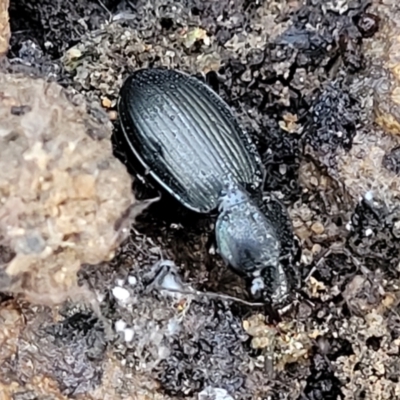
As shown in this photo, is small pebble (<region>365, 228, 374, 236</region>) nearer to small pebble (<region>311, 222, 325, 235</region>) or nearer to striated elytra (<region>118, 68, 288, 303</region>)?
small pebble (<region>311, 222, 325, 235</region>)

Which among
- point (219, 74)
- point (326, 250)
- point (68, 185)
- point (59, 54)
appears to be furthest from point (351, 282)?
point (59, 54)

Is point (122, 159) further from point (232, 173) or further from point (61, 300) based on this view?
point (61, 300)

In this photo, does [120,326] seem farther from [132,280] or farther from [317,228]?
[317,228]

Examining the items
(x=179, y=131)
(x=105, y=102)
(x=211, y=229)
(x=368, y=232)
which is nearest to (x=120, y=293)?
(x=211, y=229)

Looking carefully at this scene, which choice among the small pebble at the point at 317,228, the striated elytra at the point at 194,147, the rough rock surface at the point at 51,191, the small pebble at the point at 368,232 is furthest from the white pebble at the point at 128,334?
the small pebble at the point at 368,232

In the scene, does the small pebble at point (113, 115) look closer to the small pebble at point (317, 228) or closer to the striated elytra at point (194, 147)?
the striated elytra at point (194, 147)

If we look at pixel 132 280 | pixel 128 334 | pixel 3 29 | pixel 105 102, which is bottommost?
pixel 128 334

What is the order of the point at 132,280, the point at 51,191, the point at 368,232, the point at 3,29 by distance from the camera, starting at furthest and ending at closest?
Result: the point at 368,232 → the point at 132,280 → the point at 3,29 → the point at 51,191
